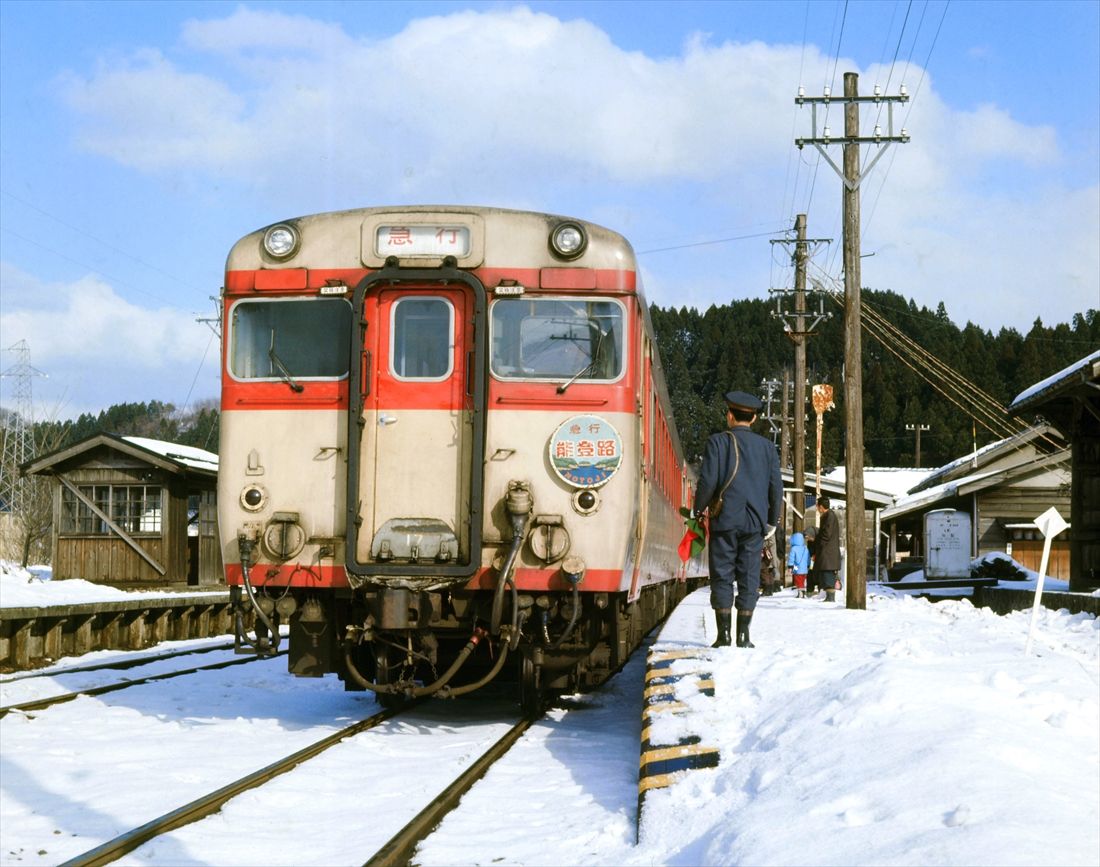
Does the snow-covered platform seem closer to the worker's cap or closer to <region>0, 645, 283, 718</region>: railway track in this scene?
the worker's cap

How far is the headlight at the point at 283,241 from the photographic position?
820 cm

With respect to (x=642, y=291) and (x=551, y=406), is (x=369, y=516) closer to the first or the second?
(x=551, y=406)

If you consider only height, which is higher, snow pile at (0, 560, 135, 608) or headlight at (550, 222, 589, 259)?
headlight at (550, 222, 589, 259)

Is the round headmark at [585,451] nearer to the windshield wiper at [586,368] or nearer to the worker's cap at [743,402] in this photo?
the windshield wiper at [586,368]

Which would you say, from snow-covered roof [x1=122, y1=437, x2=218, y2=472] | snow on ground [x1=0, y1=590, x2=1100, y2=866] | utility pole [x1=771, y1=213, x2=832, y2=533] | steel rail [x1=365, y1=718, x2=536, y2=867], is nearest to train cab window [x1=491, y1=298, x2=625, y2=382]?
snow on ground [x1=0, y1=590, x2=1100, y2=866]

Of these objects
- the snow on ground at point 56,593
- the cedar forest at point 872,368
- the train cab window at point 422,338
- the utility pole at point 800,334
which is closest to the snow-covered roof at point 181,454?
the snow on ground at point 56,593

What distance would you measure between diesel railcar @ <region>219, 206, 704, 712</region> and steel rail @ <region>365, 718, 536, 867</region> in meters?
0.86

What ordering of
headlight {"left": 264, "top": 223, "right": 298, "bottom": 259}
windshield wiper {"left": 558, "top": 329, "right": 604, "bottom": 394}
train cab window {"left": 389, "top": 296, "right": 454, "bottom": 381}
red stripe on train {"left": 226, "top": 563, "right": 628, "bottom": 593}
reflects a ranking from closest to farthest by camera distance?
red stripe on train {"left": 226, "top": 563, "right": 628, "bottom": 593} → windshield wiper {"left": 558, "top": 329, "right": 604, "bottom": 394} → train cab window {"left": 389, "top": 296, "right": 454, "bottom": 381} → headlight {"left": 264, "top": 223, "right": 298, "bottom": 259}

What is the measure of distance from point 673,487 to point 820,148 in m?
9.12

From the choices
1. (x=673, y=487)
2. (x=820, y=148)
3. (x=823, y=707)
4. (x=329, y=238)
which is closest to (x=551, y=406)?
(x=329, y=238)

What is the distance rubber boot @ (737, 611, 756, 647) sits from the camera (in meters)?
8.46

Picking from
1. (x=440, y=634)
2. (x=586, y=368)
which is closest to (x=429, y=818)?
(x=440, y=634)

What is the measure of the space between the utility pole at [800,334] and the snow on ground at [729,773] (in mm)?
23466

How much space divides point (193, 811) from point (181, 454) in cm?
2147
